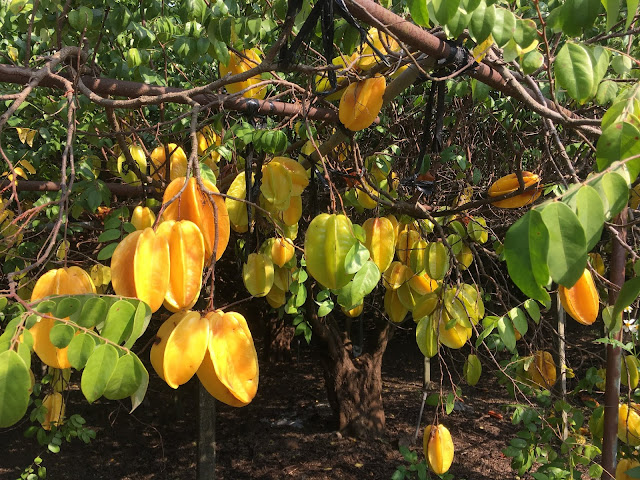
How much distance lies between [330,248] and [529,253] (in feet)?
2.03

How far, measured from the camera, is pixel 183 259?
0.93 m

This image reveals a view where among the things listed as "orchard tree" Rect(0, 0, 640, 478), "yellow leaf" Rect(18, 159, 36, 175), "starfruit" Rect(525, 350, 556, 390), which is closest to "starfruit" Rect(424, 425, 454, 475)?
"orchard tree" Rect(0, 0, 640, 478)

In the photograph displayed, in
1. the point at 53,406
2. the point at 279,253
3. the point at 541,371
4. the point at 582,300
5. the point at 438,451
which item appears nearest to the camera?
the point at 582,300

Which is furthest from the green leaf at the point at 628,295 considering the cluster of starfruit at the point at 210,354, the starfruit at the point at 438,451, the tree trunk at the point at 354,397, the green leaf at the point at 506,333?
the tree trunk at the point at 354,397

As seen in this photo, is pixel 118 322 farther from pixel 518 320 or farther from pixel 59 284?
pixel 518 320

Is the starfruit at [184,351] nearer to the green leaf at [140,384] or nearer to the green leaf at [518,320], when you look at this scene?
the green leaf at [140,384]

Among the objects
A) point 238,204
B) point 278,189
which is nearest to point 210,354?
point 278,189

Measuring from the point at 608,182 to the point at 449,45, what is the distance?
866 millimetres

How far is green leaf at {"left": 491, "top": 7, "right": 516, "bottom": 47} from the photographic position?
971 millimetres

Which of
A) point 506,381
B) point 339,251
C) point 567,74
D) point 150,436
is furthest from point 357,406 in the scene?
point 567,74

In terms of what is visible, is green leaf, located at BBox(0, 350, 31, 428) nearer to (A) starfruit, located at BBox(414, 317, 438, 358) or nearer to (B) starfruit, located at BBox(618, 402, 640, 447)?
(A) starfruit, located at BBox(414, 317, 438, 358)

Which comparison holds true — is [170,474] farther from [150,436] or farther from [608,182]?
[608,182]

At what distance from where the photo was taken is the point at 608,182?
0.63 meters

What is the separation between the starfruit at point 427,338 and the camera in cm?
192
